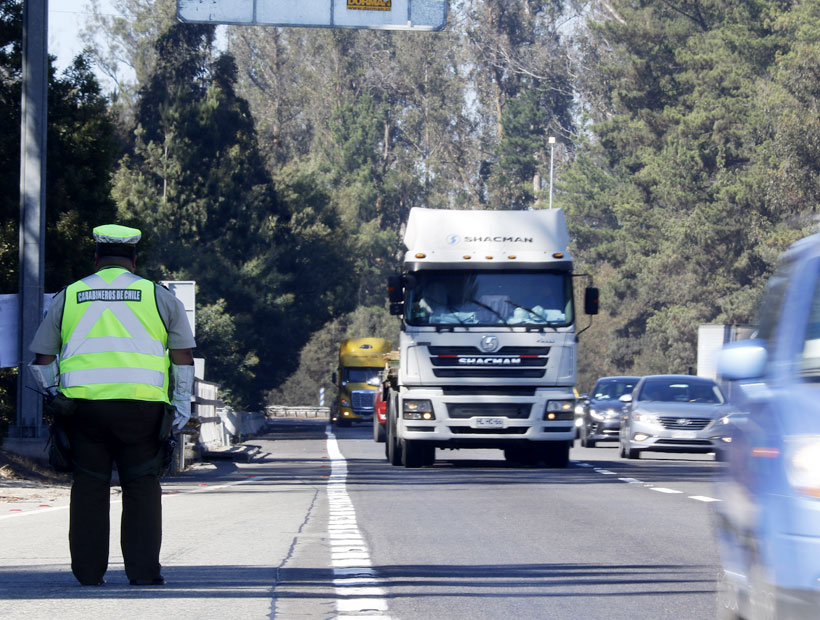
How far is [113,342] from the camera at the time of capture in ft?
26.0

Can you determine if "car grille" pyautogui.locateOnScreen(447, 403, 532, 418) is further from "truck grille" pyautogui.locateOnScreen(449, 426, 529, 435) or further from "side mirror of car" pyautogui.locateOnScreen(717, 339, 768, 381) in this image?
"side mirror of car" pyautogui.locateOnScreen(717, 339, 768, 381)

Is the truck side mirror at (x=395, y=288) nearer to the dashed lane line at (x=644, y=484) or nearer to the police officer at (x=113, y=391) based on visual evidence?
the dashed lane line at (x=644, y=484)

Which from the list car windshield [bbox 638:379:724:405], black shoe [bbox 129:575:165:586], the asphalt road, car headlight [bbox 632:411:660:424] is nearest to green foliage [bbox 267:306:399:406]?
car windshield [bbox 638:379:724:405]

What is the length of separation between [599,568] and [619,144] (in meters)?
71.7

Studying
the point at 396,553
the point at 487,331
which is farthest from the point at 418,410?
the point at 396,553

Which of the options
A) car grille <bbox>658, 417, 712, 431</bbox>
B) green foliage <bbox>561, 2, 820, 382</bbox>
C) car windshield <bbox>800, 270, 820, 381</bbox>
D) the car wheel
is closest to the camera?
car windshield <bbox>800, 270, 820, 381</bbox>

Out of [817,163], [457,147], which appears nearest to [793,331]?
[817,163]

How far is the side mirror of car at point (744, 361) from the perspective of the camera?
5824 millimetres

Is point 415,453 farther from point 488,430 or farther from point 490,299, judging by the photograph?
point 490,299

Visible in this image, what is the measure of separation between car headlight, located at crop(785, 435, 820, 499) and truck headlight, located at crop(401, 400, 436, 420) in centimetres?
1657

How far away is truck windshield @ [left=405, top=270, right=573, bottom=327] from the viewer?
21344 millimetres

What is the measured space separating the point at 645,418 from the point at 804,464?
21.6 meters

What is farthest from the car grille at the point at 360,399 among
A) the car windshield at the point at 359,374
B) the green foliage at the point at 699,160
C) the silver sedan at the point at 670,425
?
the silver sedan at the point at 670,425

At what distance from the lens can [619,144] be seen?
80062 mm
